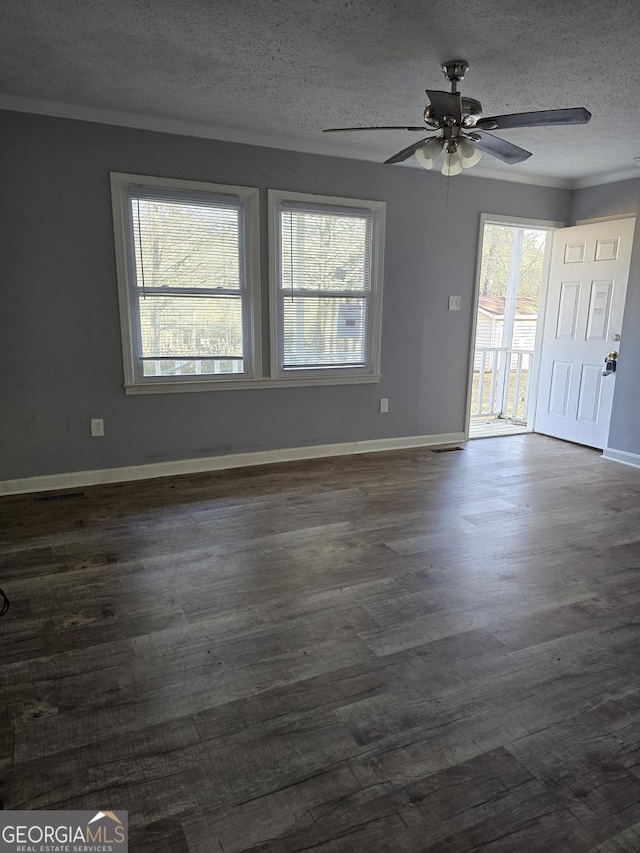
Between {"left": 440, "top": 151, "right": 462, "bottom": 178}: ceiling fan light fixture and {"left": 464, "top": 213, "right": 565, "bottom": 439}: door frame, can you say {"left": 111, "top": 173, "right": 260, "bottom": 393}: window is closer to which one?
{"left": 440, "top": 151, "right": 462, "bottom": 178}: ceiling fan light fixture

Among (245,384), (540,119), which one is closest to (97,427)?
(245,384)

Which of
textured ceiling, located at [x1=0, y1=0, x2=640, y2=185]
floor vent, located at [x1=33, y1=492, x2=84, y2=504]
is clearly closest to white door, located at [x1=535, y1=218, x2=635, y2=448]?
textured ceiling, located at [x1=0, y1=0, x2=640, y2=185]

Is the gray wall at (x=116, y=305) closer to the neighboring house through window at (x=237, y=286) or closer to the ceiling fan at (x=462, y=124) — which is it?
the neighboring house through window at (x=237, y=286)

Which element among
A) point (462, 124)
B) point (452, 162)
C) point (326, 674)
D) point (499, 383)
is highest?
point (462, 124)

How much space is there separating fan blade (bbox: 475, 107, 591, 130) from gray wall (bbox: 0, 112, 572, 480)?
195cm

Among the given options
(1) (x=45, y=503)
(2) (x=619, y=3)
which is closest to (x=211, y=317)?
(1) (x=45, y=503)

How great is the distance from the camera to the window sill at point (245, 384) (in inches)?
154

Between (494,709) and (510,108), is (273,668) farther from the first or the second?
(510,108)

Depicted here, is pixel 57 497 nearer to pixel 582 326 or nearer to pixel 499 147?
pixel 499 147

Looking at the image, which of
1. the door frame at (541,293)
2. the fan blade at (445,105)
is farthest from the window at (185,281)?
the door frame at (541,293)

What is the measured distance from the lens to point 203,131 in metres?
3.70

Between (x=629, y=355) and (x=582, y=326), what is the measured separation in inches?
26.3

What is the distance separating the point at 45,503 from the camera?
3.51 m

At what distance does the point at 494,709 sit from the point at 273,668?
0.79 meters
